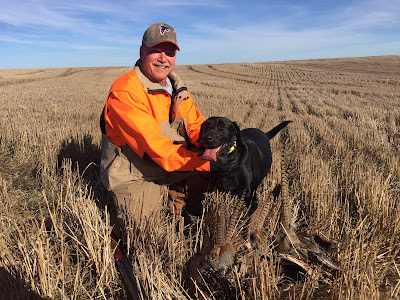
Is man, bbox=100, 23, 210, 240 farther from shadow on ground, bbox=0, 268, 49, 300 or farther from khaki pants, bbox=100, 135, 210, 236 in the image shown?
shadow on ground, bbox=0, 268, 49, 300

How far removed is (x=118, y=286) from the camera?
1775 mm

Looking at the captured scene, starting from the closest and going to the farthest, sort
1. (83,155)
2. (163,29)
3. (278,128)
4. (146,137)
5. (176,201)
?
(146,137) → (163,29) → (176,201) → (278,128) → (83,155)

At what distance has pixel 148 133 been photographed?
2.20 m

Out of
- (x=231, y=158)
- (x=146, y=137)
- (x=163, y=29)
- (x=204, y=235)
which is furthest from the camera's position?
(x=231, y=158)

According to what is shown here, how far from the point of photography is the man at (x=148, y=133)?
88.0 inches

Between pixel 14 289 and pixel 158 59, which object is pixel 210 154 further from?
pixel 14 289

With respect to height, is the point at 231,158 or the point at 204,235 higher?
the point at 231,158

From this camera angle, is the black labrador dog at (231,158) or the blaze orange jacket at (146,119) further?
the black labrador dog at (231,158)

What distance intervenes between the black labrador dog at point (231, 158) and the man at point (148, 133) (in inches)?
6.1

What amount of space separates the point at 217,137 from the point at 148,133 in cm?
58

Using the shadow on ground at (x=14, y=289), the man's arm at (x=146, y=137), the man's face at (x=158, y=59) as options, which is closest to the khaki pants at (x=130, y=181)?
the man's arm at (x=146, y=137)

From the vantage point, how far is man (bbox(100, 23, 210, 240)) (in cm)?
224

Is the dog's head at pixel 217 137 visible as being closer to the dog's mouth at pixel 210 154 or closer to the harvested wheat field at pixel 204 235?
the dog's mouth at pixel 210 154

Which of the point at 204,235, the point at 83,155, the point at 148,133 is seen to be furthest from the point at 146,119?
the point at 83,155
